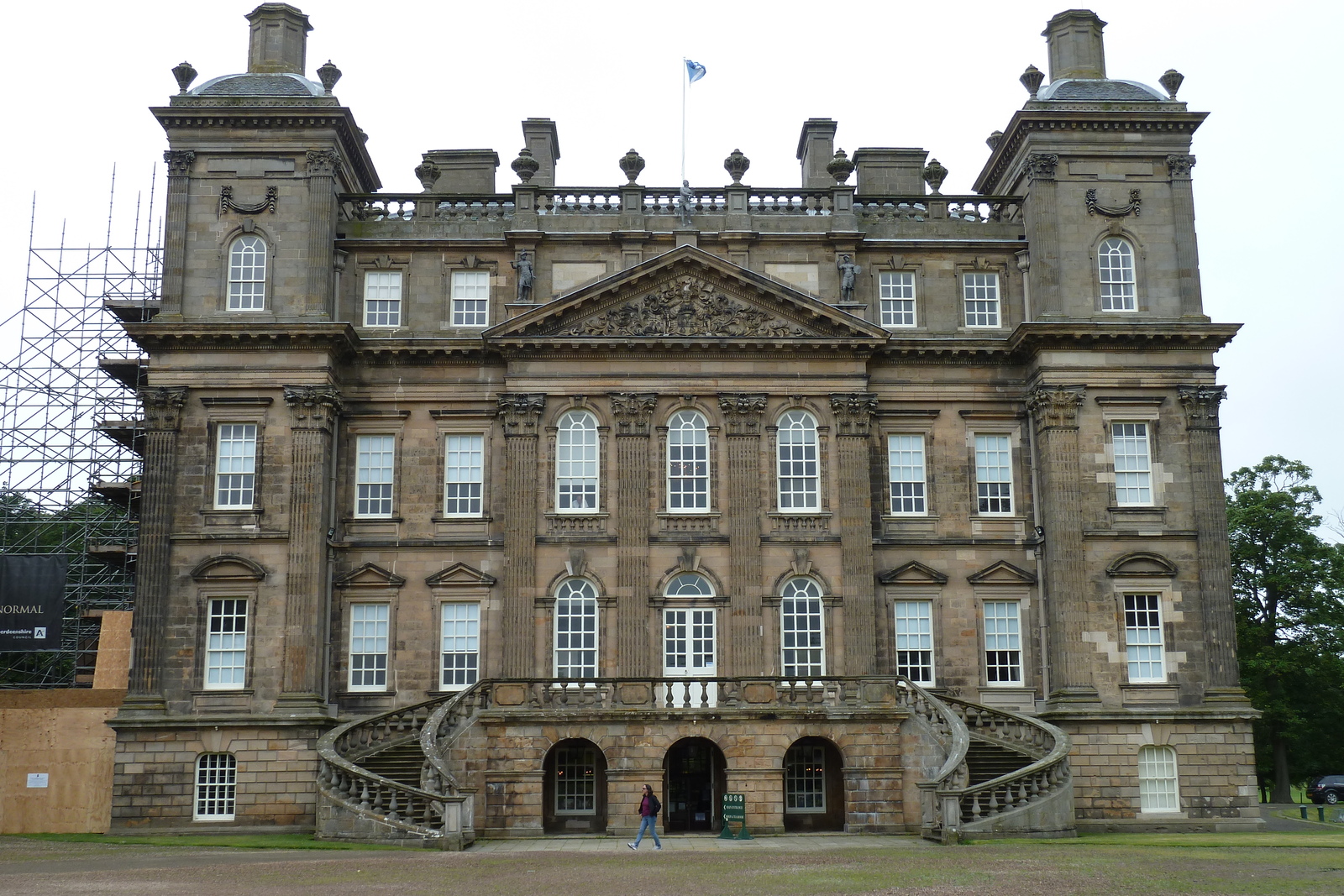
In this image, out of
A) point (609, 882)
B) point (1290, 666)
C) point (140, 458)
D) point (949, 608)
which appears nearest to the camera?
point (609, 882)

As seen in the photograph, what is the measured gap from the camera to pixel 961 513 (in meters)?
41.4

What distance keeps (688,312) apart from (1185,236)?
49.2 ft

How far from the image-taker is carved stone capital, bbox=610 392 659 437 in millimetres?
40656

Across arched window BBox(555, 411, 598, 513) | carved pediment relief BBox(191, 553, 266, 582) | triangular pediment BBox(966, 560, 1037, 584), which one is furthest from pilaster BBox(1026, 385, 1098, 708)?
carved pediment relief BBox(191, 553, 266, 582)

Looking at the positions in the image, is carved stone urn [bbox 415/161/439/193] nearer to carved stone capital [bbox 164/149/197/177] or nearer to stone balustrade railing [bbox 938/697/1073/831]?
carved stone capital [bbox 164/149/197/177]

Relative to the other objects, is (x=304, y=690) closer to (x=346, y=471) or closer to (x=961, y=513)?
(x=346, y=471)

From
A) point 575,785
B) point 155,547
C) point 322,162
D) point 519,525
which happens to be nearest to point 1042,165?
point 519,525

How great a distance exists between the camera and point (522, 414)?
1598 inches

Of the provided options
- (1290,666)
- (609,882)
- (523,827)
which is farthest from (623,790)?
(1290,666)

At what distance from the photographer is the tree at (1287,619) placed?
184 feet

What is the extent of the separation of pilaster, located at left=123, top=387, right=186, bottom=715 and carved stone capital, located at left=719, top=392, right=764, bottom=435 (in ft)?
50.6

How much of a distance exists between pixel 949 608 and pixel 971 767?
5.96m

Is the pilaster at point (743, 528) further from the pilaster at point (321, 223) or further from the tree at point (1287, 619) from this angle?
the tree at point (1287, 619)

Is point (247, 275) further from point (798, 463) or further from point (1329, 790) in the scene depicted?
point (1329, 790)
